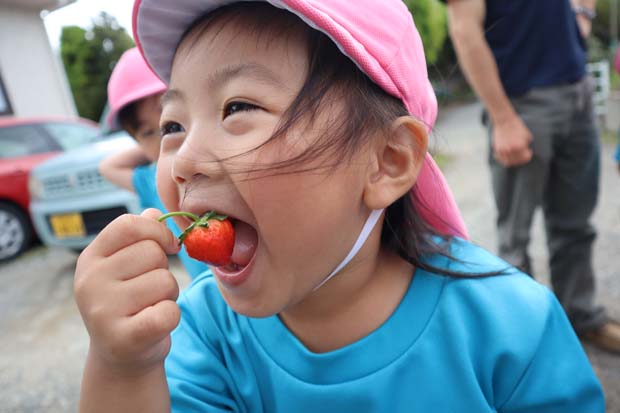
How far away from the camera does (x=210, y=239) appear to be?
83 cm

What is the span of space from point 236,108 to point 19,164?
17.6ft

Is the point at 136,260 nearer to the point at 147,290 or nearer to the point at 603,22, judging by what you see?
the point at 147,290

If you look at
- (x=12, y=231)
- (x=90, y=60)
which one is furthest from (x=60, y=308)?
(x=90, y=60)

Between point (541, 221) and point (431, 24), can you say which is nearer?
point (541, 221)

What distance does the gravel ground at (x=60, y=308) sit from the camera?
258 centimetres

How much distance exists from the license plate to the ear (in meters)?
3.60

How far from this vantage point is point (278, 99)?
34.4 inches

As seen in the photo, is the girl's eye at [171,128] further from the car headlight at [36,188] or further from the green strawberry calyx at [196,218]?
the car headlight at [36,188]

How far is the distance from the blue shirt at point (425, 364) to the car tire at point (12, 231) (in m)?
5.10

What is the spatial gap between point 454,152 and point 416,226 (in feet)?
21.2

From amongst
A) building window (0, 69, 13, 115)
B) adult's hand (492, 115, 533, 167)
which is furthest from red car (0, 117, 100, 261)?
adult's hand (492, 115, 533, 167)

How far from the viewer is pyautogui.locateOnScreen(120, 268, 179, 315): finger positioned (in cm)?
81

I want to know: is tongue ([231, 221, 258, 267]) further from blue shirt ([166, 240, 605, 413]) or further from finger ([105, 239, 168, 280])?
blue shirt ([166, 240, 605, 413])

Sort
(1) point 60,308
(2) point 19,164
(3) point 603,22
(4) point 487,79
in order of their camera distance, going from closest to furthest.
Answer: (4) point 487,79
(1) point 60,308
(2) point 19,164
(3) point 603,22
